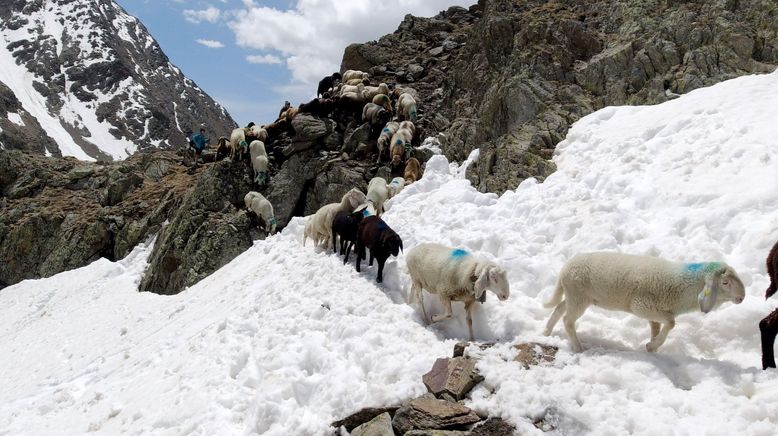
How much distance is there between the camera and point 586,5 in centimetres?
1855

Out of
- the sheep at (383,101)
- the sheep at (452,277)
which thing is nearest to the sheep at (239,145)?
the sheep at (383,101)

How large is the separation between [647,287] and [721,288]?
75 cm

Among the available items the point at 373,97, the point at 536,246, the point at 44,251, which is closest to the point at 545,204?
the point at 536,246

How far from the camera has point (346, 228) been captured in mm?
11664

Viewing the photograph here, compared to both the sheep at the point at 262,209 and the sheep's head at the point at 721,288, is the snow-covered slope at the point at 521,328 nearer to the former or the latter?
the sheep's head at the point at 721,288

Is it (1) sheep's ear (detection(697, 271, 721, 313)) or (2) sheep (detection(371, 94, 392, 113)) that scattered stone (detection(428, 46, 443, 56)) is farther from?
(1) sheep's ear (detection(697, 271, 721, 313))

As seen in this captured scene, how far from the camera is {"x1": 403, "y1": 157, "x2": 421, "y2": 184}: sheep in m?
17.0

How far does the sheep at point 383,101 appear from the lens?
21828mm

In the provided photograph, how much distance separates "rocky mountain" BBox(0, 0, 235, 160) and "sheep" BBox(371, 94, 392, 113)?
128 m

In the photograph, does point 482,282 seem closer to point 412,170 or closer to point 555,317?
point 555,317

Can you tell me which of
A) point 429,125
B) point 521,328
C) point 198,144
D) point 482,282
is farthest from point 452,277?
point 198,144

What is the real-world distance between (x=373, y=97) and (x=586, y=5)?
9.55m

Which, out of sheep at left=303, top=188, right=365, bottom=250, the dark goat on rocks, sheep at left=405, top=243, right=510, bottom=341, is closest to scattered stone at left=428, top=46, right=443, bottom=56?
sheep at left=303, top=188, right=365, bottom=250

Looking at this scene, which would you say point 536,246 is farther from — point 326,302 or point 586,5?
point 586,5
